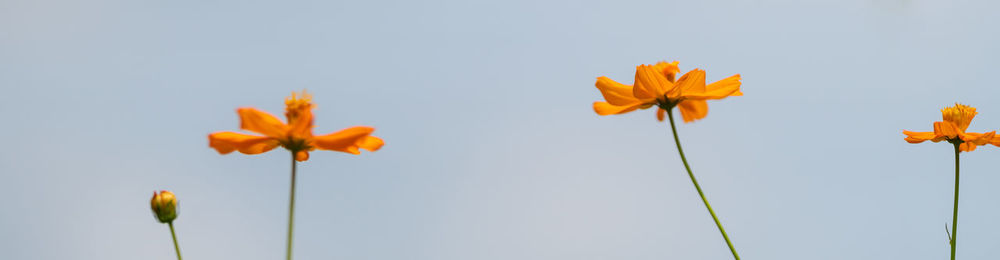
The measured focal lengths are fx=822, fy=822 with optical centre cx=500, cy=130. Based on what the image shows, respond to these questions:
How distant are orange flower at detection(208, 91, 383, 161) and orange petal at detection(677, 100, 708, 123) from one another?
85 centimetres

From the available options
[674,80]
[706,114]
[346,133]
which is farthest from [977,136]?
[346,133]

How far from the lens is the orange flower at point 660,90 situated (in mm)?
1812

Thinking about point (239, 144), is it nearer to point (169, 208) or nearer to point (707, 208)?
point (169, 208)

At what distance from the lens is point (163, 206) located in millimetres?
1505

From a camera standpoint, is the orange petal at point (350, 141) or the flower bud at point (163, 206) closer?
the orange petal at point (350, 141)

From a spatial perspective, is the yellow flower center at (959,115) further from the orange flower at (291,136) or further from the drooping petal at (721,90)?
the orange flower at (291,136)

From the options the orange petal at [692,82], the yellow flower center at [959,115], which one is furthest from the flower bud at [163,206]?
the yellow flower center at [959,115]

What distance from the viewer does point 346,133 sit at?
54.6 inches

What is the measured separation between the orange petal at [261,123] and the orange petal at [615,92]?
0.75m

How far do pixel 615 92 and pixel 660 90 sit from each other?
4.2 inches

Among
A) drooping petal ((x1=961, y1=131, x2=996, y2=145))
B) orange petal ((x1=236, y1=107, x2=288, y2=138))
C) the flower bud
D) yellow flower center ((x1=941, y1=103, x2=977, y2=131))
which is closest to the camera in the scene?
orange petal ((x1=236, y1=107, x2=288, y2=138))

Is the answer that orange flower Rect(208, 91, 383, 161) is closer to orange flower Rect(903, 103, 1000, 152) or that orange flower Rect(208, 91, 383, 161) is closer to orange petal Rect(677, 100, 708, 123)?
orange petal Rect(677, 100, 708, 123)

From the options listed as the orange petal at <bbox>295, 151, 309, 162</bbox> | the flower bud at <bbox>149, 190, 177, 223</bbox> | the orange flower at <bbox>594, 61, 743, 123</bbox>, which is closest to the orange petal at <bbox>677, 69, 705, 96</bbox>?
Result: the orange flower at <bbox>594, 61, 743, 123</bbox>

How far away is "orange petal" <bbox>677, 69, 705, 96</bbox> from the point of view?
5.96 feet
